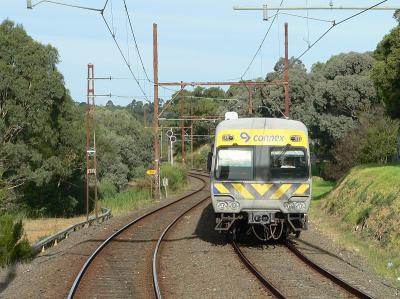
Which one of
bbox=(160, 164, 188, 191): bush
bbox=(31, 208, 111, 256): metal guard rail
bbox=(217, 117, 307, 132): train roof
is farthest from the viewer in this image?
bbox=(160, 164, 188, 191): bush

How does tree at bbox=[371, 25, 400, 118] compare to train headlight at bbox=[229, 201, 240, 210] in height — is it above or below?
above

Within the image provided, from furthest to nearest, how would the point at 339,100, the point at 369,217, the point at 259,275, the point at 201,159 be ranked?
the point at 201,159
the point at 339,100
the point at 369,217
the point at 259,275

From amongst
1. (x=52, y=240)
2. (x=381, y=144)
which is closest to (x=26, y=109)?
(x=381, y=144)

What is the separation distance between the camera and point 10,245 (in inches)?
624

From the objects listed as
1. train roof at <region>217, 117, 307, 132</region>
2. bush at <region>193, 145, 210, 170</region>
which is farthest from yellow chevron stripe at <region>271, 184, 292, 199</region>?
bush at <region>193, 145, 210, 170</region>

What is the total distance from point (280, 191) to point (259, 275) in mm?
3983

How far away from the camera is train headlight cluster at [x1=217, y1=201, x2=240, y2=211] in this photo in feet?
54.5

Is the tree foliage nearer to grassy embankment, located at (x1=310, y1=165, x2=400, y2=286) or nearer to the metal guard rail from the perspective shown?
grassy embankment, located at (x1=310, y1=165, x2=400, y2=286)

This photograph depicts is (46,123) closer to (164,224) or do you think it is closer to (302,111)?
(164,224)

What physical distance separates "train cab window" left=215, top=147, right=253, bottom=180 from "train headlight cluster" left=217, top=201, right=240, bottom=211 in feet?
2.03

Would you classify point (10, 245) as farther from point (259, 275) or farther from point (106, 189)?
point (106, 189)

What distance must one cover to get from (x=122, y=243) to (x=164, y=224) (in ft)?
19.1

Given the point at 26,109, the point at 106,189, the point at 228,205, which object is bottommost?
the point at 106,189

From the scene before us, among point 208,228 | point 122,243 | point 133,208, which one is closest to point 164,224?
point 208,228
